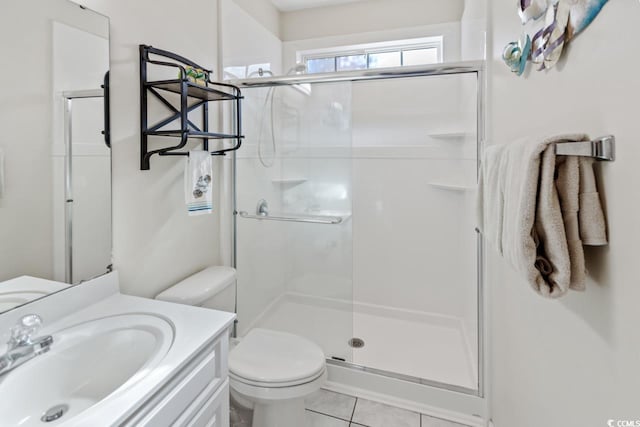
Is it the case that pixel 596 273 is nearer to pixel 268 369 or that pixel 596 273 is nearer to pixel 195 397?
pixel 195 397

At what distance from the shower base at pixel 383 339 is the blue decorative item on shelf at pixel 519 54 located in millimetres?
1566

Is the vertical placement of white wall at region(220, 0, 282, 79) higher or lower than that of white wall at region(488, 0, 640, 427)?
higher

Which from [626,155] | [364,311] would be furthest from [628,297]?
[364,311]

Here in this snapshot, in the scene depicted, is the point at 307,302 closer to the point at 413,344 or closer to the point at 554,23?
the point at 413,344

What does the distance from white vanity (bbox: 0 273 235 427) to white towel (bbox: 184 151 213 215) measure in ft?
1.58

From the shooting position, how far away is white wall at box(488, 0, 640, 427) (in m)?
0.50

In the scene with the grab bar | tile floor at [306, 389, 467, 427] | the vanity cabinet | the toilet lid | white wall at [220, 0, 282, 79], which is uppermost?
white wall at [220, 0, 282, 79]

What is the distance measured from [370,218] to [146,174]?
1.73 m

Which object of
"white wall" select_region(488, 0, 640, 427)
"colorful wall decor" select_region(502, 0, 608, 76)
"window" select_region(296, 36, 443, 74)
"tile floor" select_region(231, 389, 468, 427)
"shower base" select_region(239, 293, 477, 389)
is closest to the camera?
"white wall" select_region(488, 0, 640, 427)

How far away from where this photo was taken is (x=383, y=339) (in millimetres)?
2365

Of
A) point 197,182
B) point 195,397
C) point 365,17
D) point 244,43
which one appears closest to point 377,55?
point 365,17

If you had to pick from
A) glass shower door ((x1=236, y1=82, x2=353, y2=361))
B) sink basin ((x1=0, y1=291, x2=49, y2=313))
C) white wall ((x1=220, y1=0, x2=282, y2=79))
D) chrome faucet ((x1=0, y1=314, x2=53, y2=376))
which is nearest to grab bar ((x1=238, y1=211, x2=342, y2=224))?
glass shower door ((x1=236, y1=82, x2=353, y2=361))

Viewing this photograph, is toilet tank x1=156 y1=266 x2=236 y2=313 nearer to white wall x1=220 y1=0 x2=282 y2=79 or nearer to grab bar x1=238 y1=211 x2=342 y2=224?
grab bar x1=238 y1=211 x2=342 y2=224

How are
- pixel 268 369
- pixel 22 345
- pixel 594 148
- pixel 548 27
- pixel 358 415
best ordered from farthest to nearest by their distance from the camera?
1. pixel 358 415
2. pixel 268 369
3. pixel 22 345
4. pixel 548 27
5. pixel 594 148
